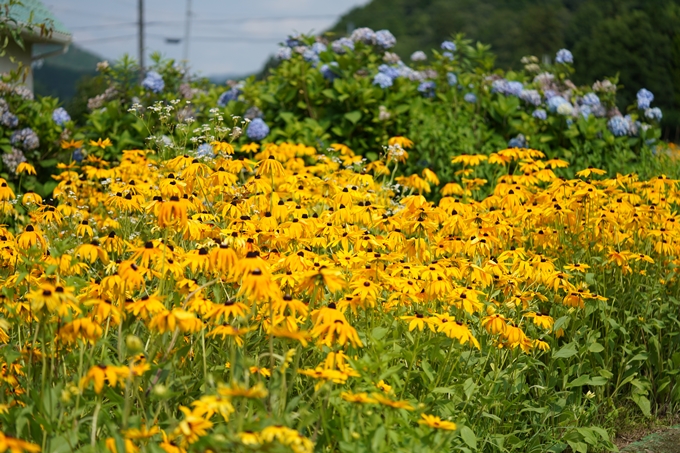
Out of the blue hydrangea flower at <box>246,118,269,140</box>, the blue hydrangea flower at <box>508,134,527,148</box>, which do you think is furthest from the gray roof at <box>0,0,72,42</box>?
the blue hydrangea flower at <box>508,134,527,148</box>

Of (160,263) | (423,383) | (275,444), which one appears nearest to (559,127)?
(423,383)

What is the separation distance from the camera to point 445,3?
7231 centimetres

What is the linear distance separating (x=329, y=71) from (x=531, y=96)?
77.4 inches

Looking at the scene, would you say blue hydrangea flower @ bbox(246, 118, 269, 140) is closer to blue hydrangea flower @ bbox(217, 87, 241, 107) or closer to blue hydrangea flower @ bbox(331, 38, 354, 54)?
blue hydrangea flower @ bbox(217, 87, 241, 107)

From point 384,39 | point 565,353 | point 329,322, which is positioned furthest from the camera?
point 384,39

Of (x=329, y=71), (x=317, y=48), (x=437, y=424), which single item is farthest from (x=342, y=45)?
(x=437, y=424)

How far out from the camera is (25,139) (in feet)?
22.1

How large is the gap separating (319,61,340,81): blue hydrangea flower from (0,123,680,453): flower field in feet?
8.69

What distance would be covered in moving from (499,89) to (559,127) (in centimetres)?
71

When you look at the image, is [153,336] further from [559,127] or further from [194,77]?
[194,77]

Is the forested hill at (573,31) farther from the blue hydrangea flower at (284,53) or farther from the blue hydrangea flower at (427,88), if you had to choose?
the blue hydrangea flower at (284,53)

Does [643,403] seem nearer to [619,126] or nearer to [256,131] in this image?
[619,126]

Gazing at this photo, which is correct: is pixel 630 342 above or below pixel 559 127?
below

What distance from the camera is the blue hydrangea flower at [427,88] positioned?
7.89m
